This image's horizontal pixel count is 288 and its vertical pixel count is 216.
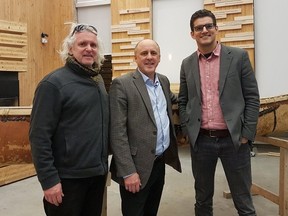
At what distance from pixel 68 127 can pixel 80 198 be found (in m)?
0.39

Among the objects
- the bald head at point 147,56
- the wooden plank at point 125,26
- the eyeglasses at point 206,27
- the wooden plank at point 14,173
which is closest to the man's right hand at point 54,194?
the bald head at point 147,56

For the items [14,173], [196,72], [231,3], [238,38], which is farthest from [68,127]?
[231,3]

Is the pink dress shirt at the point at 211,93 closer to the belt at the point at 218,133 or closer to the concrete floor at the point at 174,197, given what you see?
the belt at the point at 218,133

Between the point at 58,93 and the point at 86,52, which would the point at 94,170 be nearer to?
the point at 58,93

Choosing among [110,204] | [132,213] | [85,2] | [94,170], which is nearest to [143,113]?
[94,170]

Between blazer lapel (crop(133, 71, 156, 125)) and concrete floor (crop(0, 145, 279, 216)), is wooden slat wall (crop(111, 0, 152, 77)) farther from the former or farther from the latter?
blazer lapel (crop(133, 71, 156, 125))

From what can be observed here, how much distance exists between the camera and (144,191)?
1932mm

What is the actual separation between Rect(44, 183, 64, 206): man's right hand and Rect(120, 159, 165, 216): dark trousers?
1.50 feet

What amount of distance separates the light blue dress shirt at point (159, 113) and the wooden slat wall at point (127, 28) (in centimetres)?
443

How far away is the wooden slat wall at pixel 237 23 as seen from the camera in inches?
217

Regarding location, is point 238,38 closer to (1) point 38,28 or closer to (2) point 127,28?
(2) point 127,28

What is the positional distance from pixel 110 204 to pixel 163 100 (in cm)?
184

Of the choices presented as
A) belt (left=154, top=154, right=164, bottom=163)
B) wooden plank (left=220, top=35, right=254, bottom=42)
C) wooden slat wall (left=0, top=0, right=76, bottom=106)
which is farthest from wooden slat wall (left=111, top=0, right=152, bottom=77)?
belt (left=154, top=154, right=164, bottom=163)

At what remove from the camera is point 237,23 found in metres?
5.57
